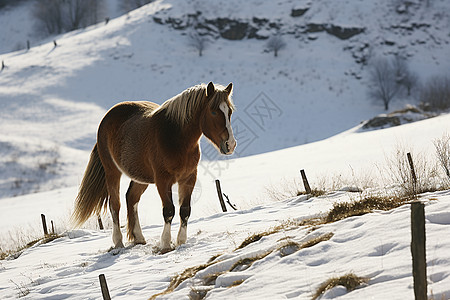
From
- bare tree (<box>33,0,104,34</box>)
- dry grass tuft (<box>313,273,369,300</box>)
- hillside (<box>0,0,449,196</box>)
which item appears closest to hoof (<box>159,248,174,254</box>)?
dry grass tuft (<box>313,273,369,300</box>)

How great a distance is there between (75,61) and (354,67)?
30810mm

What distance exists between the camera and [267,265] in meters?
4.66

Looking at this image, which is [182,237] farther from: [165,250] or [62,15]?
[62,15]

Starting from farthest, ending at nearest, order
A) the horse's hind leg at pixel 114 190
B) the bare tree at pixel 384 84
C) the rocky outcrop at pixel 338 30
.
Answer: the rocky outcrop at pixel 338 30 < the bare tree at pixel 384 84 < the horse's hind leg at pixel 114 190

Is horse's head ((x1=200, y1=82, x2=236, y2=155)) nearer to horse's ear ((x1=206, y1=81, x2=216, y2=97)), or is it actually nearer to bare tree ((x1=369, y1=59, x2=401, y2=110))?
horse's ear ((x1=206, y1=81, x2=216, y2=97))

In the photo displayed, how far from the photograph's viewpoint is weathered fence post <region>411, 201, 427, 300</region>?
299 centimetres

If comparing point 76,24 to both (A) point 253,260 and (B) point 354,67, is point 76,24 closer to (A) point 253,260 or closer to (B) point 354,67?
(B) point 354,67

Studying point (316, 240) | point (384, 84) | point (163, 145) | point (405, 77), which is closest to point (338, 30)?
point (405, 77)

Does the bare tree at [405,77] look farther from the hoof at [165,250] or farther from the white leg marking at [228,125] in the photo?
the hoof at [165,250]

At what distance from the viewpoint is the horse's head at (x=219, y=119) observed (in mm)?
6191

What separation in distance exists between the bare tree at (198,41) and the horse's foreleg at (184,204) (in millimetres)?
44998

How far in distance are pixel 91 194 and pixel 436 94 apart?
1546 inches

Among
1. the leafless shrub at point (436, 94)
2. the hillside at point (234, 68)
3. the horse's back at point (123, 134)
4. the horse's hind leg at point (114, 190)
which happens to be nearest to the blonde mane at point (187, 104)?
the horse's back at point (123, 134)

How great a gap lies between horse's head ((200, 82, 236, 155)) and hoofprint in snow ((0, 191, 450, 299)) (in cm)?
140
